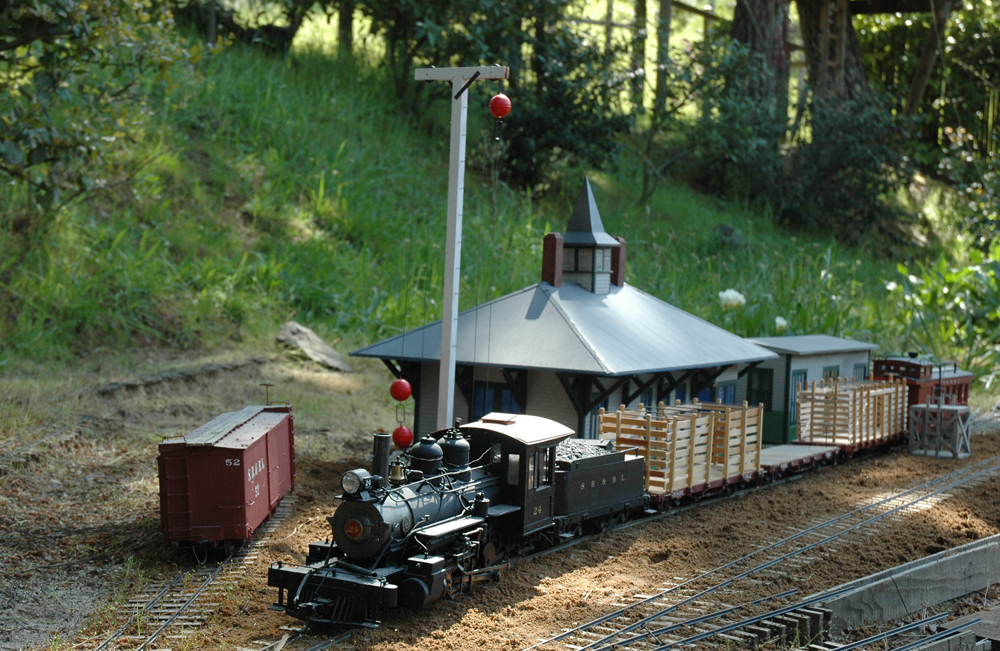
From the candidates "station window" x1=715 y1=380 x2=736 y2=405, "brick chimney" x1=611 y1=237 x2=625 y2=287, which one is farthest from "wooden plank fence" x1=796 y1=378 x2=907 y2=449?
"brick chimney" x1=611 y1=237 x2=625 y2=287

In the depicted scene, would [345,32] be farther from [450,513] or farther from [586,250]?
[450,513]

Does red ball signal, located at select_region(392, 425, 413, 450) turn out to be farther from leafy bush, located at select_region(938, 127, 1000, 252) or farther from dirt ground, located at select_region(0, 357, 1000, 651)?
leafy bush, located at select_region(938, 127, 1000, 252)

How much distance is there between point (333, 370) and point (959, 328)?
735 inches

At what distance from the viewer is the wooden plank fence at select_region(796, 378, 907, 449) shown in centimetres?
1891

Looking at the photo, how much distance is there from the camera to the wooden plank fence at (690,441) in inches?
558

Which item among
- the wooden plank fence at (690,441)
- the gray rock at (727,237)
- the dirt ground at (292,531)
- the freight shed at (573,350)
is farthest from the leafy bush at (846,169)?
the wooden plank fence at (690,441)

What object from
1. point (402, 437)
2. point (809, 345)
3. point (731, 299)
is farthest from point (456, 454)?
point (731, 299)

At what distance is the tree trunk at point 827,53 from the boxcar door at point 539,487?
32902mm

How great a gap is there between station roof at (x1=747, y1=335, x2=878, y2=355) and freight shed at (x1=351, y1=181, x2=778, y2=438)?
146 cm

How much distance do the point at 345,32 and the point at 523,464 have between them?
27.8m

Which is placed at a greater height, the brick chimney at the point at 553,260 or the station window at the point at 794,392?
the brick chimney at the point at 553,260

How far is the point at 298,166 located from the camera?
2919 cm

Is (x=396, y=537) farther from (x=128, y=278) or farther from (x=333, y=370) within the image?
(x=128, y=278)

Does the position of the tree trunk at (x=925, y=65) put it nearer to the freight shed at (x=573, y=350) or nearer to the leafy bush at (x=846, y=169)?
the leafy bush at (x=846, y=169)
